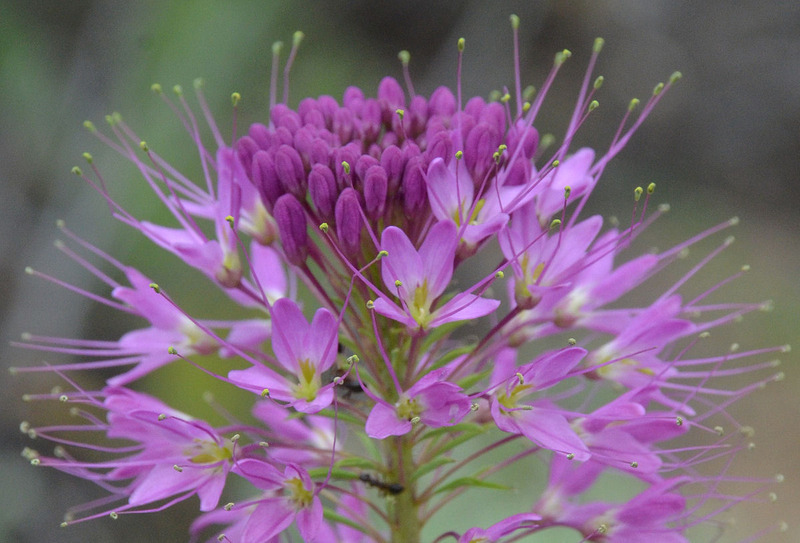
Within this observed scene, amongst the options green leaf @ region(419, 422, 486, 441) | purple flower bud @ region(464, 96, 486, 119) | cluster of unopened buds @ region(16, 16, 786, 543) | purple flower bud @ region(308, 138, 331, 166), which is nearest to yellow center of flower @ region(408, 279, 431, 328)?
cluster of unopened buds @ region(16, 16, 786, 543)

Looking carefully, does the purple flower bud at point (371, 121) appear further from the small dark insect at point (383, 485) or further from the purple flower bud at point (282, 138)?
the small dark insect at point (383, 485)

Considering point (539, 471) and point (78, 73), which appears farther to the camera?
point (78, 73)

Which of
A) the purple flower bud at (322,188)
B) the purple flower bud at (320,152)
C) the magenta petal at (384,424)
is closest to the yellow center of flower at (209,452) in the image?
the magenta petal at (384,424)

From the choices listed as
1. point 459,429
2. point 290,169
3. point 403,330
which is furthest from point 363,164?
point 459,429

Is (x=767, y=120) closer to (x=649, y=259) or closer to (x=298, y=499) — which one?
(x=649, y=259)

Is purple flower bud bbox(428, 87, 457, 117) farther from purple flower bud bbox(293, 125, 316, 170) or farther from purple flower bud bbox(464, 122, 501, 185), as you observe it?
purple flower bud bbox(293, 125, 316, 170)

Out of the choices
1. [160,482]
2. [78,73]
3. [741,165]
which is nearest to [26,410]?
[78,73]

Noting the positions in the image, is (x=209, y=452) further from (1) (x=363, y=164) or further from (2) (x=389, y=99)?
(2) (x=389, y=99)
